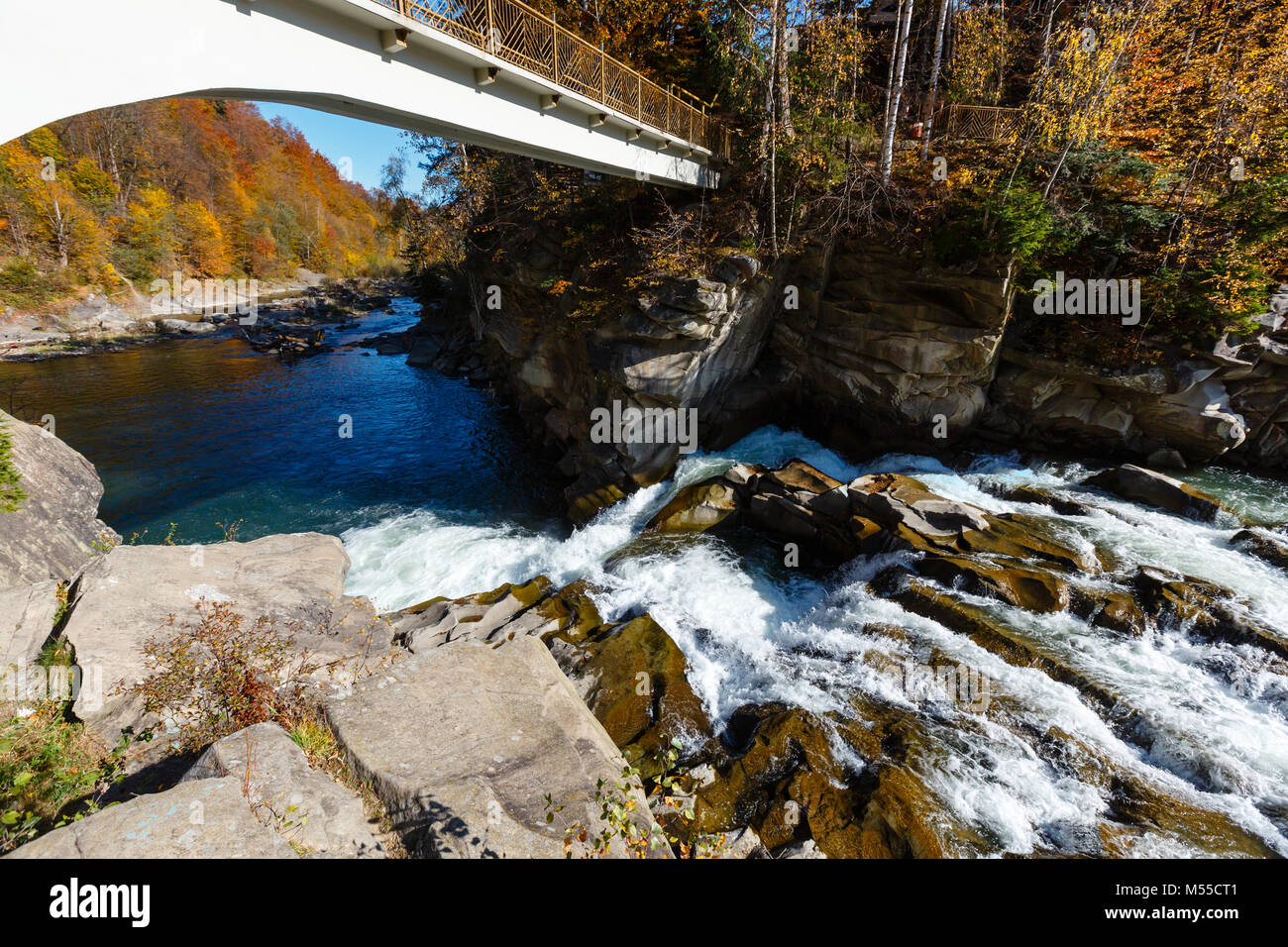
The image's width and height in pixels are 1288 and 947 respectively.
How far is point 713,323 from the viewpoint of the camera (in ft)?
50.9

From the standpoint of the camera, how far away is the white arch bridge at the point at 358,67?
4703 mm

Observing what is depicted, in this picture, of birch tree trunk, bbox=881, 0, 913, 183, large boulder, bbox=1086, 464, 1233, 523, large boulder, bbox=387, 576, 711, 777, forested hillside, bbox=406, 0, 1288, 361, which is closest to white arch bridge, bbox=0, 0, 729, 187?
forested hillside, bbox=406, 0, 1288, 361

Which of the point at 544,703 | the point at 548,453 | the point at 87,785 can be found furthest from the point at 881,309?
the point at 87,785

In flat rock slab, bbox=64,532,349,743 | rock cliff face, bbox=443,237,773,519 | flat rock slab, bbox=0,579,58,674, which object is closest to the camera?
flat rock slab, bbox=64,532,349,743

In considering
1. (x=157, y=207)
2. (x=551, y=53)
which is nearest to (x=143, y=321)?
(x=157, y=207)

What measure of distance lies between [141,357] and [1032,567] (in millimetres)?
47081

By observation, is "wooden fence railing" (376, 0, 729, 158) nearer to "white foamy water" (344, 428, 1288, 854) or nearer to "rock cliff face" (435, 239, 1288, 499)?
"rock cliff face" (435, 239, 1288, 499)

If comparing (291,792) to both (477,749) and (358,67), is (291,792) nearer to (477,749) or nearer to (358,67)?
(477,749)

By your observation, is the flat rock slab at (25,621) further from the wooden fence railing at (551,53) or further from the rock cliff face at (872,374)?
the rock cliff face at (872,374)

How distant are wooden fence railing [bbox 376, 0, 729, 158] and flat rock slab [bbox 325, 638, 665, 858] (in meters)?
9.12

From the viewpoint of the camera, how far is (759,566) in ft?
41.9

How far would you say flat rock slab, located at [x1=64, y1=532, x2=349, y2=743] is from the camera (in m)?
6.09

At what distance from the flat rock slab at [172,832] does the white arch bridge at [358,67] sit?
572 cm

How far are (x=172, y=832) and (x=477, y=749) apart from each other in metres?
2.25
